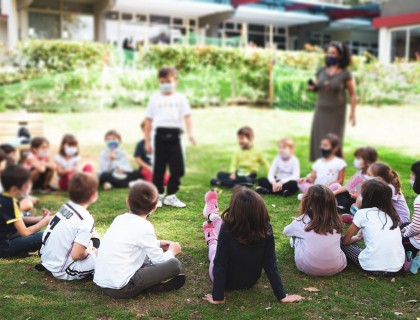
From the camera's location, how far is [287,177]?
756 centimetres

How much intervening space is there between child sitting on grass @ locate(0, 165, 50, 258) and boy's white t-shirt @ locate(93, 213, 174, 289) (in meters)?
1.09

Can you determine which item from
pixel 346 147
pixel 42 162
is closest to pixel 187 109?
pixel 42 162

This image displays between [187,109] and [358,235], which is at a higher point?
[187,109]

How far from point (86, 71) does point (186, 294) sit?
12568 mm

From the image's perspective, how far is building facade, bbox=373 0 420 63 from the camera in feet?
74.2

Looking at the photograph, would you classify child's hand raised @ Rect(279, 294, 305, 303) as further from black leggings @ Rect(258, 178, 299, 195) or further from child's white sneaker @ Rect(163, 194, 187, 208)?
black leggings @ Rect(258, 178, 299, 195)

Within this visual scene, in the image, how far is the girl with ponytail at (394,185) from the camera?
5.05 meters

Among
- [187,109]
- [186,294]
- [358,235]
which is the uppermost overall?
[187,109]

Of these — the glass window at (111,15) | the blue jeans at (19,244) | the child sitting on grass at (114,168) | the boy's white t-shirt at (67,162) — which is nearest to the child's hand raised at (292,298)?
the blue jeans at (19,244)

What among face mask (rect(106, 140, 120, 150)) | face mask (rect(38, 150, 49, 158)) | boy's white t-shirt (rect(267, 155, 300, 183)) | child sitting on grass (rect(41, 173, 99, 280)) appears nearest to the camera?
child sitting on grass (rect(41, 173, 99, 280))

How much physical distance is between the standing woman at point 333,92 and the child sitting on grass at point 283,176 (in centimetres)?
144

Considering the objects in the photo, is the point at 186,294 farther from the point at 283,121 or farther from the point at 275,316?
the point at 283,121

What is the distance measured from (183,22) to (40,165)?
69.2 ft

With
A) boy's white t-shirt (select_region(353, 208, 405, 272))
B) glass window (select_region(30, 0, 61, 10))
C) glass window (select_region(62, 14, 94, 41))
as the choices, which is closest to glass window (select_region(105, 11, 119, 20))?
glass window (select_region(62, 14, 94, 41))
